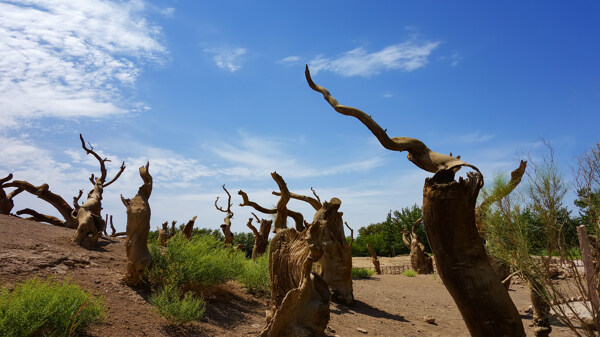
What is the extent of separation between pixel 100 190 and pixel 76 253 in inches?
282

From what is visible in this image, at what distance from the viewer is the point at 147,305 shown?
7555 mm

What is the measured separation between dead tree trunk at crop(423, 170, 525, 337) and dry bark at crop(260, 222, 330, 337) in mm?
2308

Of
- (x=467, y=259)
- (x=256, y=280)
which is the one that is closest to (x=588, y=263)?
(x=467, y=259)

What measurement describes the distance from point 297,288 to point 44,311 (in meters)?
3.32

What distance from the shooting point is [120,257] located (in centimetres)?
Answer: 1038

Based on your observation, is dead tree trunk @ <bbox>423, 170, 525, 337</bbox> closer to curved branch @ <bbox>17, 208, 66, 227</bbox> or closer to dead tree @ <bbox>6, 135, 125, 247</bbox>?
dead tree @ <bbox>6, 135, 125, 247</bbox>

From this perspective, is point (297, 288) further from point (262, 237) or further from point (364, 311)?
point (262, 237)

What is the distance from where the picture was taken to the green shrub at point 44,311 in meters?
5.03

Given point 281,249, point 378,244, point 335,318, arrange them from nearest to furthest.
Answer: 1. point 281,249
2. point 335,318
3. point 378,244

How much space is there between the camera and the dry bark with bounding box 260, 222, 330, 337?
596 cm

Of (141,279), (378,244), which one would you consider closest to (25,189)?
(141,279)

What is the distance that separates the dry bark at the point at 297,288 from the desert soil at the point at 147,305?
4.86ft

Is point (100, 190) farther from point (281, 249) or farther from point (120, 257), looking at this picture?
point (281, 249)

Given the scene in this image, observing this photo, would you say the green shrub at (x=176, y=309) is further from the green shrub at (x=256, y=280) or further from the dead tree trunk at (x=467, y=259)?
the dead tree trunk at (x=467, y=259)
